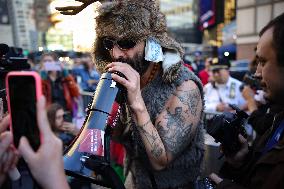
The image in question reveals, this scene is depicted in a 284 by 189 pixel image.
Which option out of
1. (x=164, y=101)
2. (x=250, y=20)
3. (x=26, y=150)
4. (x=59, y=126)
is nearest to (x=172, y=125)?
(x=164, y=101)

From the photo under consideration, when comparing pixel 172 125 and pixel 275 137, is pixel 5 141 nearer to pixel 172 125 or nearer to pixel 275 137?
pixel 172 125

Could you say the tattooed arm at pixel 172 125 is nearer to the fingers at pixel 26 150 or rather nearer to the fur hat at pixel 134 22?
the fur hat at pixel 134 22

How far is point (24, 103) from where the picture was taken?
0.90m

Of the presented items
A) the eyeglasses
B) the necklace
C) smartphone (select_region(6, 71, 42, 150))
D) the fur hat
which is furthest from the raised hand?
smartphone (select_region(6, 71, 42, 150))

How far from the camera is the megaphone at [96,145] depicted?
1.24 metres

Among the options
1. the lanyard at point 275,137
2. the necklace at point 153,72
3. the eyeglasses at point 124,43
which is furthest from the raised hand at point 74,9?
the lanyard at point 275,137

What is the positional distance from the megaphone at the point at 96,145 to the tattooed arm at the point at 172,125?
30 cm

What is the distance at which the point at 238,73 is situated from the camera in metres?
7.88

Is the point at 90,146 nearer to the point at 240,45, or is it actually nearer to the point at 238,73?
the point at 238,73

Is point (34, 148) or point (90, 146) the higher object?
point (34, 148)

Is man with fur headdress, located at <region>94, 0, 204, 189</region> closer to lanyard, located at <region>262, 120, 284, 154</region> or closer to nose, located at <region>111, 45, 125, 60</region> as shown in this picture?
nose, located at <region>111, 45, 125, 60</region>

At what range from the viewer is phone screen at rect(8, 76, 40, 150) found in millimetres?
879

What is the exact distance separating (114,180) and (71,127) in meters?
3.52

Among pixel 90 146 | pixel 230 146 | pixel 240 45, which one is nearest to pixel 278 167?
pixel 230 146
